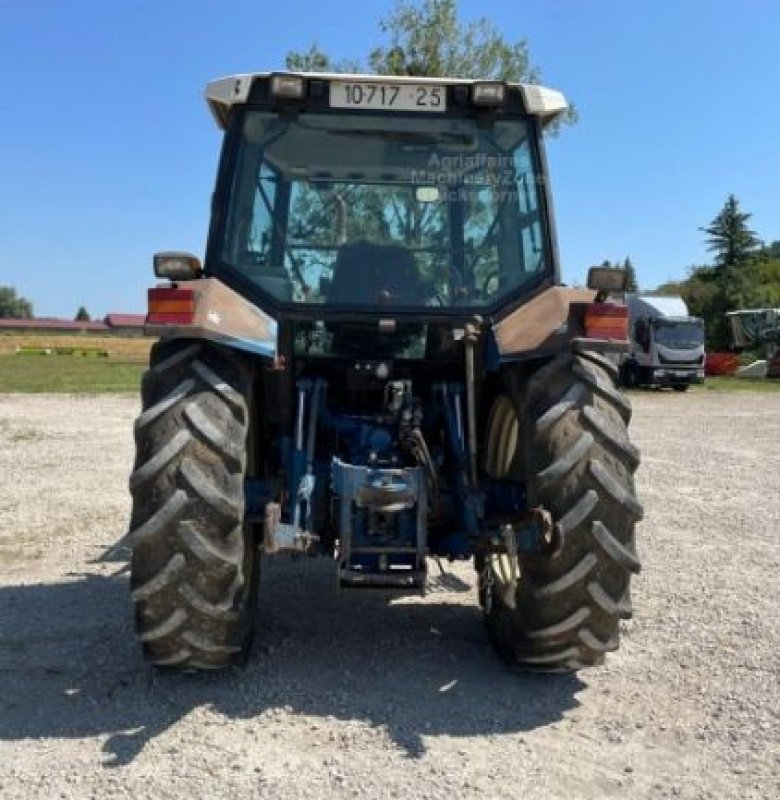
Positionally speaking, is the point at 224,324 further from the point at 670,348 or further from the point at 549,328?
the point at 670,348

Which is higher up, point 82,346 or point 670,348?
point 82,346

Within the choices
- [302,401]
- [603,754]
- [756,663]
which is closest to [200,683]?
[302,401]

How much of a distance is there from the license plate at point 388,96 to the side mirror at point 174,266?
3.77 ft

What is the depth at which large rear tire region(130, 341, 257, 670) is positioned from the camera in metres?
3.92

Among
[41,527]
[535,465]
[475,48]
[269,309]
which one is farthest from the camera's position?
[475,48]

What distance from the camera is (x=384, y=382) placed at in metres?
4.84

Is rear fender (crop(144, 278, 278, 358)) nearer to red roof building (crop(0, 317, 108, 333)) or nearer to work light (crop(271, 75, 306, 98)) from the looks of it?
work light (crop(271, 75, 306, 98))

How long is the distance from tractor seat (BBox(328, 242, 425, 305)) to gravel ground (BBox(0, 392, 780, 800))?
1.77m

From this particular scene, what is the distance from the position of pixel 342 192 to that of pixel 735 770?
10.5ft

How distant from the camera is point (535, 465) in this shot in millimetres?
4105

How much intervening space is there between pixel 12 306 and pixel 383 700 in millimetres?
142030

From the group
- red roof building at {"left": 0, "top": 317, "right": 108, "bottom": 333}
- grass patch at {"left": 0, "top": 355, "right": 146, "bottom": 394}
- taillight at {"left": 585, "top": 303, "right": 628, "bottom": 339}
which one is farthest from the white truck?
red roof building at {"left": 0, "top": 317, "right": 108, "bottom": 333}

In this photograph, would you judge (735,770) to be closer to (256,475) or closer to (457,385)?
(457,385)

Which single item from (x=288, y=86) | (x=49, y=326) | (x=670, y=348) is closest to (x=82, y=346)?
(x=670, y=348)
